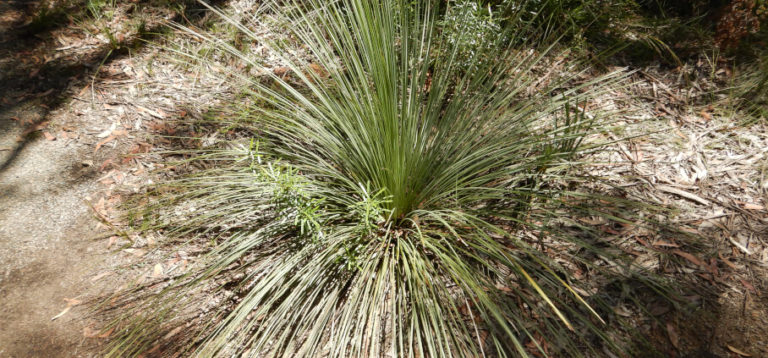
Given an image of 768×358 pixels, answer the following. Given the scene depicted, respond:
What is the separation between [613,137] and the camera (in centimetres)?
251

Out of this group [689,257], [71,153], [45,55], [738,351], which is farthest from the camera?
[45,55]

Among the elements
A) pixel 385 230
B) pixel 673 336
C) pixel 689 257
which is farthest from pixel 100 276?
pixel 689 257

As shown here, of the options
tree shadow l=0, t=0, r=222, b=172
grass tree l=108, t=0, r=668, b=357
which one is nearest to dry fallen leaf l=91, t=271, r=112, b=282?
grass tree l=108, t=0, r=668, b=357

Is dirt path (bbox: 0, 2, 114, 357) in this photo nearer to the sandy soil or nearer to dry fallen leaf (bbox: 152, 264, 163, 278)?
the sandy soil

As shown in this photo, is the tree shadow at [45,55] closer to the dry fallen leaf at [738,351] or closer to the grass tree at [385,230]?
the grass tree at [385,230]

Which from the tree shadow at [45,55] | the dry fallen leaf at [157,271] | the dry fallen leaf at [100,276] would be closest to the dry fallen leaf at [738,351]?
the dry fallen leaf at [157,271]

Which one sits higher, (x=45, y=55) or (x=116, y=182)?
(x=45, y=55)

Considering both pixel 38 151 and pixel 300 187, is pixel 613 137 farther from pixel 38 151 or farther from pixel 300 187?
pixel 38 151

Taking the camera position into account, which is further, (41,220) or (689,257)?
(41,220)

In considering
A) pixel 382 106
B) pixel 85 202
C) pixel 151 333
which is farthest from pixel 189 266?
pixel 382 106

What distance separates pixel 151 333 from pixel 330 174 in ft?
3.65

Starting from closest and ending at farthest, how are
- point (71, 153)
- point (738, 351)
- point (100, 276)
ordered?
point (738, 351) → point (100, 276) → point (71, 153)

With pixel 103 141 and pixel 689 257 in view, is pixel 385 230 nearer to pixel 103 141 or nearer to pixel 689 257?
pixel 689 257

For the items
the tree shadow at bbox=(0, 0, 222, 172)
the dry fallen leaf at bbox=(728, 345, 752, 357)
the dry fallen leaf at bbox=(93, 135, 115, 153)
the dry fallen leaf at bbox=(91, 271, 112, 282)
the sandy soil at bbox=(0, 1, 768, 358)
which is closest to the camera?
the dry fallen leaf at bbox=(728, 345, 752, 357)
